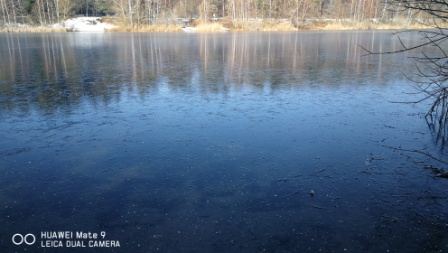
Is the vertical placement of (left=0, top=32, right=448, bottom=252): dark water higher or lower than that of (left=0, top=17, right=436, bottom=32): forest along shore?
lower

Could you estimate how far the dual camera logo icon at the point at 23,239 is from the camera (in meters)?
2.99

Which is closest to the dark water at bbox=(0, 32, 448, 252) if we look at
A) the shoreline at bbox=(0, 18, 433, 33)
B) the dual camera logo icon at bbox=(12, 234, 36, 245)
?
the dual camera logo icon at bbox=(12, 234, 36, 245)

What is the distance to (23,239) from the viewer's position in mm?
3027

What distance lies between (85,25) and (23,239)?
4489 cm

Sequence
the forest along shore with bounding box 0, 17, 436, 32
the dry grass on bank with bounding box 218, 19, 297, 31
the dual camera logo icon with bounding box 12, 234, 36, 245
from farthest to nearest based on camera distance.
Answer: the dry grass on bank with bounding box 218, 19, 297, 31 < the forest along shore with bounding box 0, 17, 436, 32 < the dual camera logo icon with bounding box 12, 234, 36, 245

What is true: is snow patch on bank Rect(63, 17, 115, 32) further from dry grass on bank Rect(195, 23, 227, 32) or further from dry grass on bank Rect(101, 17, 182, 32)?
dry grass on bank Rect(195, 23, 227, 32)

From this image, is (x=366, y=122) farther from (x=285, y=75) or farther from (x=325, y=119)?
(x=285, y=75)

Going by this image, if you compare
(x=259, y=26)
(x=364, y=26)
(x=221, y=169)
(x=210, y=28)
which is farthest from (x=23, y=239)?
(x=364, y=26)

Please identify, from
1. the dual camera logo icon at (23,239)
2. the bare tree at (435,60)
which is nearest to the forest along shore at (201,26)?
the bare tree at (435,60)

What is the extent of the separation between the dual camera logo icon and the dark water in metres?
0.05

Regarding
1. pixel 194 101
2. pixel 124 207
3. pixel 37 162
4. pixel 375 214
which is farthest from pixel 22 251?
pixel 194 101

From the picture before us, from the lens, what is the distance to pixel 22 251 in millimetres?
2887

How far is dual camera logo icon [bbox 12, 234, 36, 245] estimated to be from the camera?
9.80 ft

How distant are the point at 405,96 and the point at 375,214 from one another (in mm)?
5405
